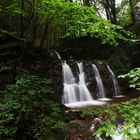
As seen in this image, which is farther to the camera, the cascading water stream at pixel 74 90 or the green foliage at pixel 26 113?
the cascading water stream at pixel 74 90

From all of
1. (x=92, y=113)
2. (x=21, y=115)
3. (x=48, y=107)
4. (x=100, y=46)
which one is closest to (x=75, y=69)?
(x=100, y=46)

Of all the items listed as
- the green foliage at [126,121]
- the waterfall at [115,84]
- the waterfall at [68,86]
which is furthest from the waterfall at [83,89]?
the green foliage at [126,121]

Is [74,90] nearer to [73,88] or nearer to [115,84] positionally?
[73,88]

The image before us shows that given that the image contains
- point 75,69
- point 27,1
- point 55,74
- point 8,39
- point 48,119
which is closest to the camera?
point 48,119

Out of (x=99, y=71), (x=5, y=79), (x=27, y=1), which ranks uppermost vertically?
(x=27, y=1)

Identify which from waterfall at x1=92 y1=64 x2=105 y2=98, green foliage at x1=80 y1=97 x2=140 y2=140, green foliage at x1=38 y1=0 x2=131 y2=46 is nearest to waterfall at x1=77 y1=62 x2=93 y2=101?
waterfall at x1=92 y1=64 x2=105 y2=98

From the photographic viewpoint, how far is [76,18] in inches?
269

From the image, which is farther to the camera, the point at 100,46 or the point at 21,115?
the point at 100,46

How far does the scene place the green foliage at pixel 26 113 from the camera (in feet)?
19.3

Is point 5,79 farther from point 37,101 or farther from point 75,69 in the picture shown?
point 75,69

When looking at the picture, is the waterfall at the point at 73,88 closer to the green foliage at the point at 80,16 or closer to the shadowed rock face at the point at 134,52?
the shadowed rock face at the point at 134,52

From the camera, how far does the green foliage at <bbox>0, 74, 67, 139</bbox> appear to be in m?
5.88

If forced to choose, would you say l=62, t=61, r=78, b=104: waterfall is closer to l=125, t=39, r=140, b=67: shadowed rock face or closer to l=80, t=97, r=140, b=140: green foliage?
l=80, t=97, r=140, b=140: green foliage

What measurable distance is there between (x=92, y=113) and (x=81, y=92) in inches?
196
